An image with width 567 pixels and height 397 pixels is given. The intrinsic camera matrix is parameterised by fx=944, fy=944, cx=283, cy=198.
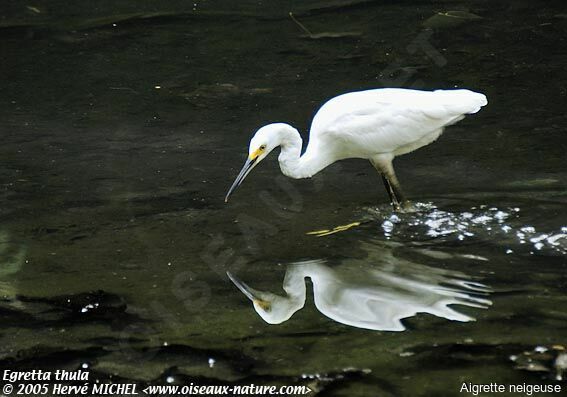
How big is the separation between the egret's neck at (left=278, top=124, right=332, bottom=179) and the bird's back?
0.08 metres

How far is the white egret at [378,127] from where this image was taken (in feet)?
21.9

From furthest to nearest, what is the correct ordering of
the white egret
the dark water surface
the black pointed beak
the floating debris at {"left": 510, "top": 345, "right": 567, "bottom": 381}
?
the white egret, the black pointed beak, the dark water surface, the floating debris at {"left": 510, "top": 345, "right": 567, "bottom": 381}

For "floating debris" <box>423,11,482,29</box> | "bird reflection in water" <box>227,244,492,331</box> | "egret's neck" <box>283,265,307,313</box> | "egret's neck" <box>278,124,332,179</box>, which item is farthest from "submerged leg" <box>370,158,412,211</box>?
"floating debris" <box>423,11,482,29</box>

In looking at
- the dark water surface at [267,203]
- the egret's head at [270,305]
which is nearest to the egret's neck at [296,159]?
the dark water surface at [267,203]

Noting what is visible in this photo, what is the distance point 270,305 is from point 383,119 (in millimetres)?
2015

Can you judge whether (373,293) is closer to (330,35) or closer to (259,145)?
(259,145)

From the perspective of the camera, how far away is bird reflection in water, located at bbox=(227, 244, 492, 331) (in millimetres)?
5066

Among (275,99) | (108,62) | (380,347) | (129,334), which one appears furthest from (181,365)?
(108,62)

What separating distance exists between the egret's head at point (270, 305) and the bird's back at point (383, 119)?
1.58 metres

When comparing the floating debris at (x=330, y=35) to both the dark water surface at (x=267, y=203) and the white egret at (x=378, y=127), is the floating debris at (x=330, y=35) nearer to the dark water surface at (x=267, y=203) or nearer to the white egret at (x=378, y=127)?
the dark water surface at (x=267, y=203)

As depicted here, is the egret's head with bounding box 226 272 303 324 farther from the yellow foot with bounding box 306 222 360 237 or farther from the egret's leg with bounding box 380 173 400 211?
the egret's leg with bounding box 380 173 400 211

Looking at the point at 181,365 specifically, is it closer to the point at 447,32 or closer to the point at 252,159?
the point at 252,159

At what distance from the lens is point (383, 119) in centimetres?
675

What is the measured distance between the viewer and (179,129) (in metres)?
8.72
